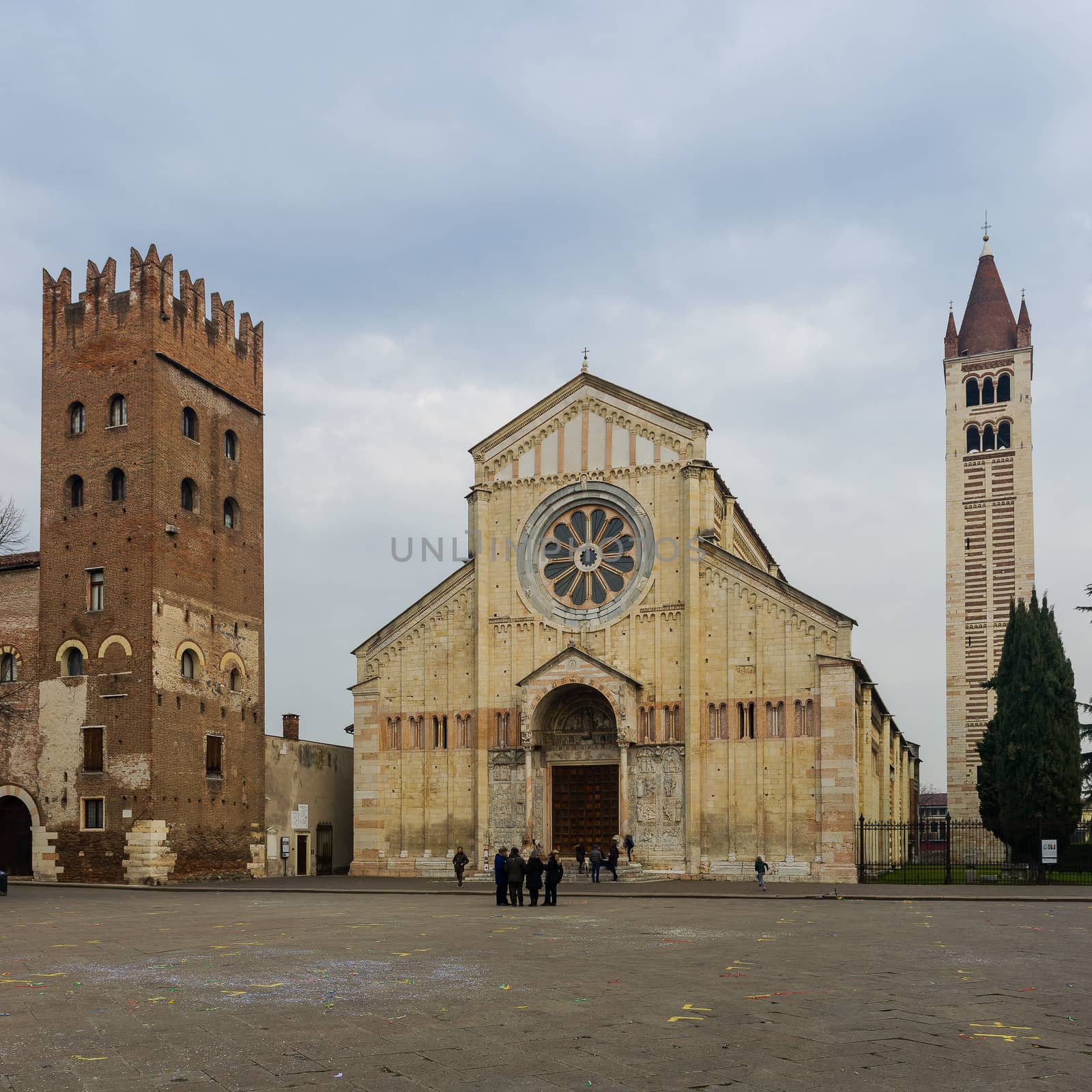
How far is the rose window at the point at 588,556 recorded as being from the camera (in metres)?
41.6

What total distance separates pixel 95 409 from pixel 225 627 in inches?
335

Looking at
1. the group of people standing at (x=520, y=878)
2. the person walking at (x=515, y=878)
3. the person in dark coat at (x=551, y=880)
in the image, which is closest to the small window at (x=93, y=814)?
the group of people standing at (x=520, y=878)

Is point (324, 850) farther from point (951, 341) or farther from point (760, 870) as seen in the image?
point (951, 341)

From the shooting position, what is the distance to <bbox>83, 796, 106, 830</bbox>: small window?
130 ft

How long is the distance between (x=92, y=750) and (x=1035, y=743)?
32.2 meters

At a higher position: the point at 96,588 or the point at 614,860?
the point at 96,588

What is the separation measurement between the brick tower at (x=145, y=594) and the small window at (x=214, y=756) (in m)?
0.06

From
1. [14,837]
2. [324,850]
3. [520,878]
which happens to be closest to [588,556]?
[520,878]

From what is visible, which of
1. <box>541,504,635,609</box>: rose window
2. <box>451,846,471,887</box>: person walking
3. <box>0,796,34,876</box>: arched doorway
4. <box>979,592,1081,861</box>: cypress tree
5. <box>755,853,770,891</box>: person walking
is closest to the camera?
<box>755,853,770,891</box>: person walking

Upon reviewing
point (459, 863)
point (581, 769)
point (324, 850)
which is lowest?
point (324, 850)

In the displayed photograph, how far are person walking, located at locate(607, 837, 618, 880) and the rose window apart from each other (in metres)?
7.99

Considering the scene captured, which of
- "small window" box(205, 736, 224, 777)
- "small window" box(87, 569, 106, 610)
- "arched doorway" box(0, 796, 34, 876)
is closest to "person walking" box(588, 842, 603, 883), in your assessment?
"small window" box(205, 736, 224, 777)

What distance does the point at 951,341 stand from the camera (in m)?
71.1

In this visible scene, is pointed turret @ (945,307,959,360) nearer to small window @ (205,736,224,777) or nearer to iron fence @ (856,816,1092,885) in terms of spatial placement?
iron fence @ (856,816,1092,885)
